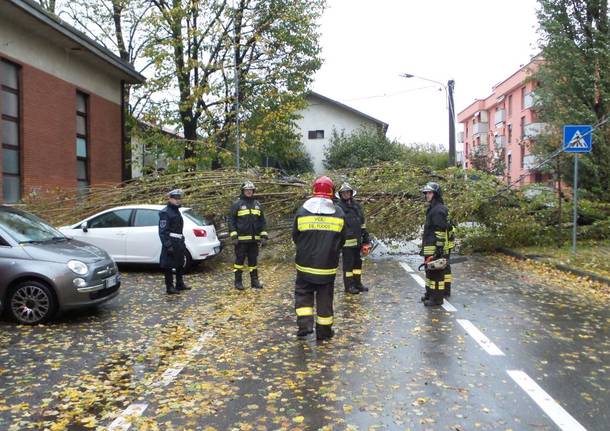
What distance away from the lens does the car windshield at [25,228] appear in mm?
7551

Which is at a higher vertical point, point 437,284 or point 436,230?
point 436,230

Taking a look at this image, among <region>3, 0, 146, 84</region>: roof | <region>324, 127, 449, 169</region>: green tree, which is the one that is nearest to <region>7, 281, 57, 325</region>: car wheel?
<region>3, 0, 146, 84</region>: roof

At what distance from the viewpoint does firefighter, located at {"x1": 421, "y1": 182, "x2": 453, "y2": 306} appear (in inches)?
326

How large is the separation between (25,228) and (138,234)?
3804 millimetres

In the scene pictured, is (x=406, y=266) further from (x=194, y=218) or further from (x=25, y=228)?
(x=25, y=228)

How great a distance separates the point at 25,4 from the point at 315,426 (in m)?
14.1

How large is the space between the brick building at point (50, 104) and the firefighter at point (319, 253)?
1137 centimetres

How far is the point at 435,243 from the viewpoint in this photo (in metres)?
8.40

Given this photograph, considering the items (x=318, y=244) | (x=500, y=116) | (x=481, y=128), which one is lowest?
(x=318, y=244)

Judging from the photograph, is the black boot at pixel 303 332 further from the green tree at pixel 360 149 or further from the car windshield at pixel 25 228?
the green tree at pixel 360 149

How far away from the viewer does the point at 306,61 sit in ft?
82.6

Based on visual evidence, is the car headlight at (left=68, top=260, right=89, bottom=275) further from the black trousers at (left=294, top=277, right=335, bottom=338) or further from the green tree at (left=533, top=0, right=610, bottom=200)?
the green tree at (left=533, top=0, right=610, bottom=200)

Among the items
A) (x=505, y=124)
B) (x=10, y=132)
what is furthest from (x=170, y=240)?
(x=505, y=124)

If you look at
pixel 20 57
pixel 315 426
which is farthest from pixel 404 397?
pixel 20 57
